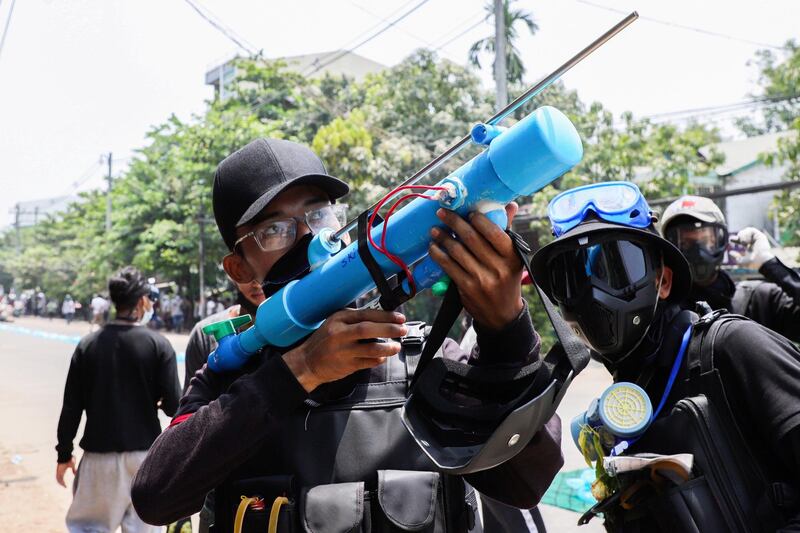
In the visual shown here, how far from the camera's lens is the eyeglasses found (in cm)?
161

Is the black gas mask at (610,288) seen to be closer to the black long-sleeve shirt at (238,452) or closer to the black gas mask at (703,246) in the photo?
the black long-sleeve shirt at (238,452)

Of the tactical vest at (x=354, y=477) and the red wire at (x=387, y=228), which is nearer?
the red wire at (x=387, y=228)

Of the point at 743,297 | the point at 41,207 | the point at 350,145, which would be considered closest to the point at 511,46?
the point at 350,145

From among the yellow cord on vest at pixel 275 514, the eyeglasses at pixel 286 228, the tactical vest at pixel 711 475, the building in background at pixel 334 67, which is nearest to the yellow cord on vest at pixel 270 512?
the yellow cord on vest at pixel 275 514

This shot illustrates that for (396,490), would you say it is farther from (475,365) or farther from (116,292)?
(116,292)

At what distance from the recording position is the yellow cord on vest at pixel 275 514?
1440 millimetres

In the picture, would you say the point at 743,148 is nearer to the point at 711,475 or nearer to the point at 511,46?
the point at 511,46

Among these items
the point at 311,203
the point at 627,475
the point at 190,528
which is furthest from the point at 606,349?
the point at 190,528

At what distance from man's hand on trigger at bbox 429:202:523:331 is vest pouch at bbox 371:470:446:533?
0.49 metres

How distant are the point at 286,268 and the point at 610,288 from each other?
838mm

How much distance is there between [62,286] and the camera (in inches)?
1860

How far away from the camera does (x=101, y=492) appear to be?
4.31 meters

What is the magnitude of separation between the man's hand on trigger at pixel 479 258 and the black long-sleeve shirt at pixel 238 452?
0.18 metres

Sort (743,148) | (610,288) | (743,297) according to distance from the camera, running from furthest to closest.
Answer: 1. (743,148)
2. (743,297)
3. (610,288)
